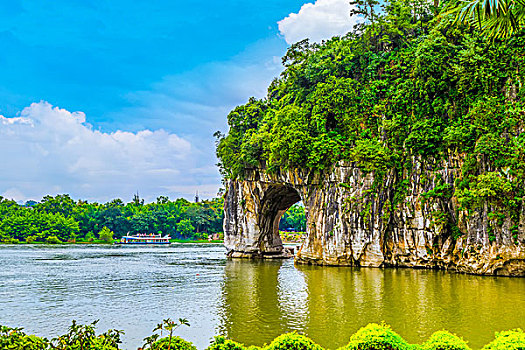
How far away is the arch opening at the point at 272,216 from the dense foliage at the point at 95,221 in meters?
43.4

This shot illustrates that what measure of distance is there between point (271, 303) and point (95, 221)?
2731 inches

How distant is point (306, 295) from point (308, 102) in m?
16.5

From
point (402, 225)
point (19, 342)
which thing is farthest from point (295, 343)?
point (402, 225)

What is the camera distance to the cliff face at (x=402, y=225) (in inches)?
866

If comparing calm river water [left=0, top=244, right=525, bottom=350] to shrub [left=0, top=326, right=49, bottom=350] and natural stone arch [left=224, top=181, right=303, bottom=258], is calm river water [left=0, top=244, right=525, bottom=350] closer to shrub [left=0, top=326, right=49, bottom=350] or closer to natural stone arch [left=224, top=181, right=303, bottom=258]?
shrub [left=0, top=326, right=49, bottom=350]

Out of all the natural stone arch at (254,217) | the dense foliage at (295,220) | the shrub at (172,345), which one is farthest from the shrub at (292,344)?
the dense foliage at (295,220)

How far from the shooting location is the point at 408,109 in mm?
26891

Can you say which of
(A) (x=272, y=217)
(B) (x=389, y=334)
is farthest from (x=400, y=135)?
(B) (x=389, y=334)

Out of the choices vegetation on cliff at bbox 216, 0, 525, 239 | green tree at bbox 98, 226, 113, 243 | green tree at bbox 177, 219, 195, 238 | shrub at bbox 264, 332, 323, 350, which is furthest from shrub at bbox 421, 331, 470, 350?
green tree at bbox 177, 219, 195, 238

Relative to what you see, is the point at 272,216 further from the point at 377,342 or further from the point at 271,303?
the point at 377,342

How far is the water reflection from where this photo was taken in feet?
38.0

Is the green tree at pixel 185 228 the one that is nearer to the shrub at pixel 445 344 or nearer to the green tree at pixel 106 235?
the green tree at pixel 106 235

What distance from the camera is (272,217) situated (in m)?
38.4

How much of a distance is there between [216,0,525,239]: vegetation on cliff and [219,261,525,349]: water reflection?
5.70 metres
